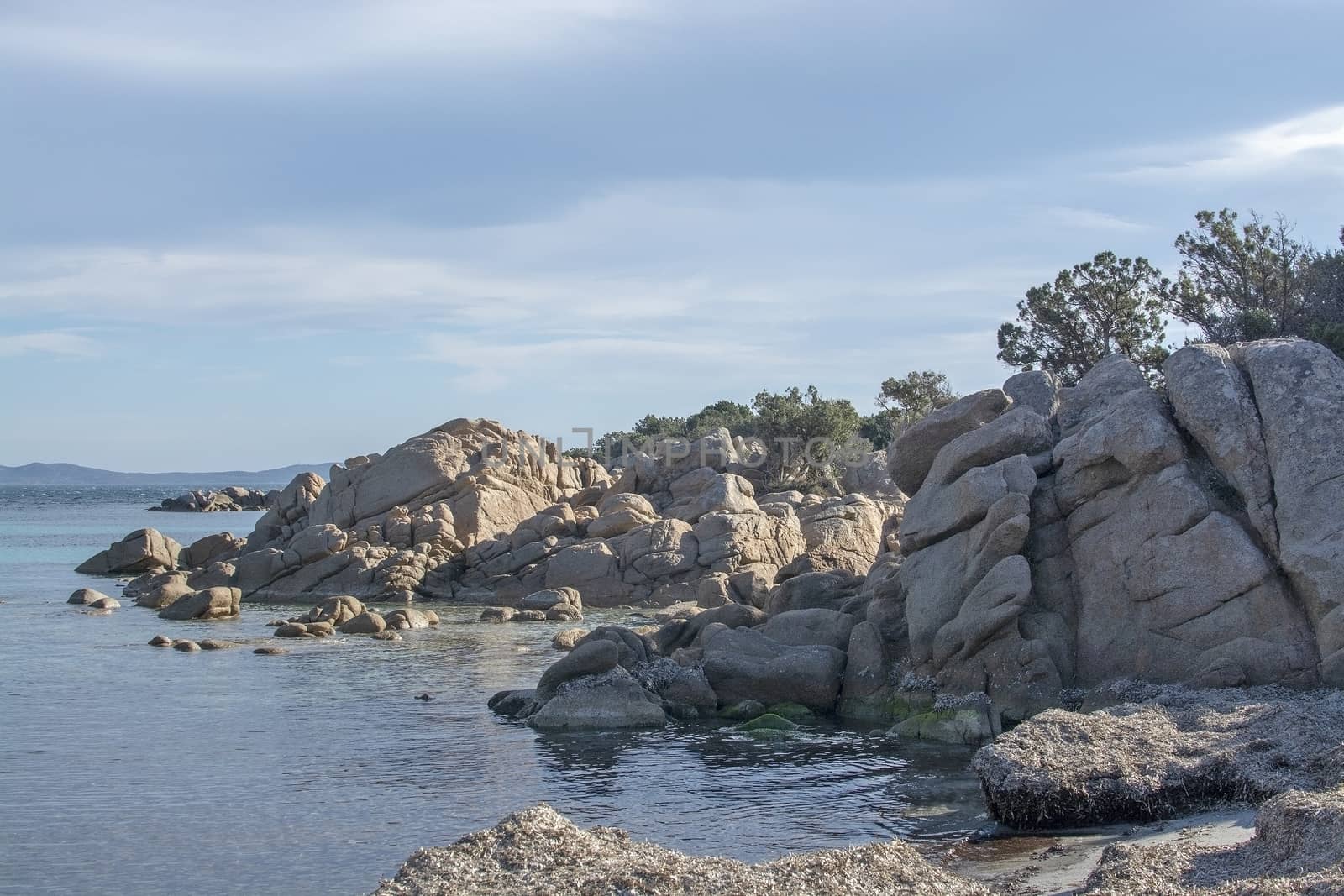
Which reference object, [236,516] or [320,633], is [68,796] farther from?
[236,516]

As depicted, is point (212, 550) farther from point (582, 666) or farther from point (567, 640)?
point (582, 666)

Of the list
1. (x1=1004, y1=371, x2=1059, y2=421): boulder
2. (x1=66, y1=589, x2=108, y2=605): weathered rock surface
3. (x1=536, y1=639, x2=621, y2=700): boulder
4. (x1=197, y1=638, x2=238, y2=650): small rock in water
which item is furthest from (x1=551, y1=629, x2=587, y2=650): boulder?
(x1=66, y1=589, x2=108, y2=605): weathered rock surface

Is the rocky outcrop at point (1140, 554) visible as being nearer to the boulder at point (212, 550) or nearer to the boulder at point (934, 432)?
the boulder at point (934, 432)

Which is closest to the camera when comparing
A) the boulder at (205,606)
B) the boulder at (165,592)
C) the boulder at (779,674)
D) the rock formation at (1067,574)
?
the rock formation at (1067,574)

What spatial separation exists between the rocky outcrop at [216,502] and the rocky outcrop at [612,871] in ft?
439

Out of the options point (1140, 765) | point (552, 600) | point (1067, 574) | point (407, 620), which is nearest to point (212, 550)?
point (407, 620)

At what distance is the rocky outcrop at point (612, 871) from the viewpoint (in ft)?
35.4

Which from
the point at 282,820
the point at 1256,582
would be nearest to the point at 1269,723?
the point at 1256,582

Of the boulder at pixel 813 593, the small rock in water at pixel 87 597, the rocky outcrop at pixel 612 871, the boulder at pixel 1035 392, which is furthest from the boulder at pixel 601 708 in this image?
the small rock in water at pixel 87 597

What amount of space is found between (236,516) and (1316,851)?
127599 mm

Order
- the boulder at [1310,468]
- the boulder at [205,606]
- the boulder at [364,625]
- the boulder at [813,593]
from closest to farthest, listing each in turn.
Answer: the boulder at [1310,468], the boulder at [813,593], the boulder at [364,625], the boulder at [205,606]

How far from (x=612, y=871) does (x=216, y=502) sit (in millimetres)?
143596

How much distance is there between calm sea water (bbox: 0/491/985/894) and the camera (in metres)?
16.9

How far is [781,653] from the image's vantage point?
87.4 ft
